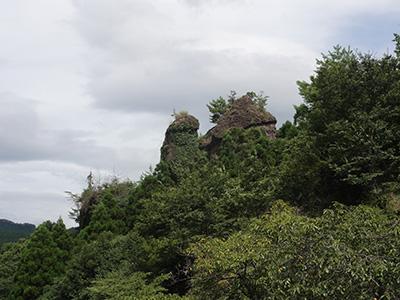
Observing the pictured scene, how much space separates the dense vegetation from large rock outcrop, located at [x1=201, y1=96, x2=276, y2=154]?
1131 millimetres

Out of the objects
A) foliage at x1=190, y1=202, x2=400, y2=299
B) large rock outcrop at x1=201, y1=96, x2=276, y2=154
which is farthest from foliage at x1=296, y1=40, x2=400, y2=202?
large rock outcrop at x1=201, y1=96, x2=276, y2=154

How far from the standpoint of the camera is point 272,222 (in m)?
10.8

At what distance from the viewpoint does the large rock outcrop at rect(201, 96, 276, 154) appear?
1341 inches

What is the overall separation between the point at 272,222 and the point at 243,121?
23.5 metres

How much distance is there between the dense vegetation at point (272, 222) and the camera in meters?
7.13

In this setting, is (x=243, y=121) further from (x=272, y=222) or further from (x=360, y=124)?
(x=272, y=222)

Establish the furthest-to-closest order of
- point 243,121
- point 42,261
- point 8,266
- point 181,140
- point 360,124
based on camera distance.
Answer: point 8,266, point 181,140, point 243,121, point 42,261, point 360,124

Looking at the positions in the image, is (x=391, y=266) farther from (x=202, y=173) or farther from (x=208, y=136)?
(x=208, y=136)

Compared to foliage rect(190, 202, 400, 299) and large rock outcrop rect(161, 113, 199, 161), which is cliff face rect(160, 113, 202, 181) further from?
foliage rect(190, 202, 400, 299)

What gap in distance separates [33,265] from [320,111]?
2018 centimetres

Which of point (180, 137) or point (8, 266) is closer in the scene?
point (180, 137)

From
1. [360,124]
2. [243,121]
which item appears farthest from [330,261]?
[243,121]

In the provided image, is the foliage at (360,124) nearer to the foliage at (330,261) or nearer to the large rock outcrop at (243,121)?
the foliage at (330,261)

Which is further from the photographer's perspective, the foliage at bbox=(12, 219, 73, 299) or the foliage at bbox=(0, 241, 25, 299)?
the foliage at bbox=(0, 241, 25, 299)
